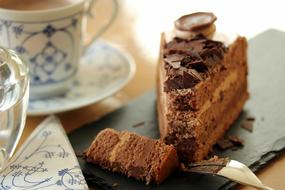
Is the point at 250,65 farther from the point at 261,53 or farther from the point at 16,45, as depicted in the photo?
the point at 16,45

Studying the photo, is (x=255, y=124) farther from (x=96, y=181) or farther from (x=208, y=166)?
Answer: (x=96, y=181)

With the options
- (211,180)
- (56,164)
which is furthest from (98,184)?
(211,180)

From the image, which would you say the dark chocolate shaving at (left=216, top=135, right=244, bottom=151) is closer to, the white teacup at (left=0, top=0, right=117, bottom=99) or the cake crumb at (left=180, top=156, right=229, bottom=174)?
the cake crumb at (left=180, top=156, right=229, bottom=174)

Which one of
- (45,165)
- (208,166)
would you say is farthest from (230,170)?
(45,165)

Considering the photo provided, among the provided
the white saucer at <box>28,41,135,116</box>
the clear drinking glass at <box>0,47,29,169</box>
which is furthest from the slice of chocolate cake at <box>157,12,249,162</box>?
the clear drinking glass at <box>0,47,29,169</box>

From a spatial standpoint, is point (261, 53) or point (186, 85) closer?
point (186, 85)

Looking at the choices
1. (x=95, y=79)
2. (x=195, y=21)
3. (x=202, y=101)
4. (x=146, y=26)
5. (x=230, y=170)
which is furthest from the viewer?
(x=146, y=26)

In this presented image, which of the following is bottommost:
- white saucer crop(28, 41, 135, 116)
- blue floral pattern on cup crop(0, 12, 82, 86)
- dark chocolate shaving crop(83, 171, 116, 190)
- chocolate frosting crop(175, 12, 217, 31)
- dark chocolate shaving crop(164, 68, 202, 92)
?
dark chocolate shaving crop(83, 171, 116, 190)
